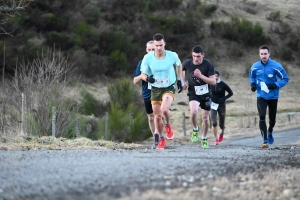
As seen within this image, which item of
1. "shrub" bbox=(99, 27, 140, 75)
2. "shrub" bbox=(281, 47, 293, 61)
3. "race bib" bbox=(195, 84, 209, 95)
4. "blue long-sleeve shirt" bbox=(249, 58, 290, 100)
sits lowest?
"race bib" bbox=(195, 84, 209, 95)

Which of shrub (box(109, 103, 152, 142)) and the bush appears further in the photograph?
the bush

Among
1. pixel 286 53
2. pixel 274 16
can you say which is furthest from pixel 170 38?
pixel 274 16

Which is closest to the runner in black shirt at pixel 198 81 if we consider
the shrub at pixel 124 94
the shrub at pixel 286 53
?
the shrub at pixel 124 94

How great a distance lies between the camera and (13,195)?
5504 mm

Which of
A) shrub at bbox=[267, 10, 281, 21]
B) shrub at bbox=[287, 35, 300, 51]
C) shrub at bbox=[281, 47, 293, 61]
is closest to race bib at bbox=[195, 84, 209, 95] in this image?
shrub at bbox=[281, 47, 293, 61]

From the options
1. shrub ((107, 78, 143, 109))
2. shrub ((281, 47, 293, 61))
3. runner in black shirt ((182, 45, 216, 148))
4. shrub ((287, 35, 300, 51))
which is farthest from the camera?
shrub ((287, 35, 300, 51))

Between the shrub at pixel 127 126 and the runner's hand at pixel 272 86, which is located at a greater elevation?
the runner's hand at pixel 272 86

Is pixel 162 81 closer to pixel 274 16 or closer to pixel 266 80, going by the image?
pixel 266 80

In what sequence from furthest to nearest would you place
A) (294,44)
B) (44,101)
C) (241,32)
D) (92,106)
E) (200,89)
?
(294,44) → (241,32) → (92,106) → (44,101) → (200,89)

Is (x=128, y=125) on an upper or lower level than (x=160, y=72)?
lower

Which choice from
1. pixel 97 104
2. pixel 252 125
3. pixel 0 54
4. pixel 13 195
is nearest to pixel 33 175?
pixel 13 195

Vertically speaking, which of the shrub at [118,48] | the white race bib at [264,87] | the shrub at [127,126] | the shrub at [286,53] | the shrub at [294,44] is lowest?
the shrub at [127,126]

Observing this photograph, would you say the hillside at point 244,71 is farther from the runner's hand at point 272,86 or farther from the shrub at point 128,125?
the runner's hand at point 272,86

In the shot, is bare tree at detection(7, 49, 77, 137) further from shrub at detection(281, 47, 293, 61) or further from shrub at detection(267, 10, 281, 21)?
shrub at detection(267, 10, 281, 21)
